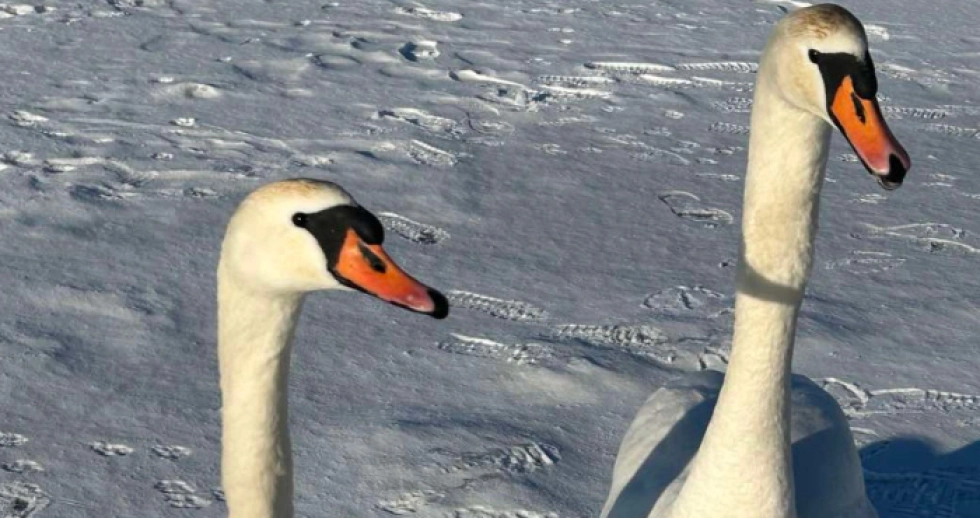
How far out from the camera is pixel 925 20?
9.38 m

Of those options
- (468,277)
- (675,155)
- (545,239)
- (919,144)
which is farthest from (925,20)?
(468,277)

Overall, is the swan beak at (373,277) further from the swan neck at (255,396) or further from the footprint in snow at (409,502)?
the footprint in snow at (409,502)

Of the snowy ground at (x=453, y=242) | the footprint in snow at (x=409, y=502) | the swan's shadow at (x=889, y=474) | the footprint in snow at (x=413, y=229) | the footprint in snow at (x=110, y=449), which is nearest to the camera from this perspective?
the swan's shadow at (x=889, y=474)

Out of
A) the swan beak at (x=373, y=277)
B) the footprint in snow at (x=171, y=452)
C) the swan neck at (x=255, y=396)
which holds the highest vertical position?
the swan beak at (x=373, y=277)

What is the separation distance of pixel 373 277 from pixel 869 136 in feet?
3.21

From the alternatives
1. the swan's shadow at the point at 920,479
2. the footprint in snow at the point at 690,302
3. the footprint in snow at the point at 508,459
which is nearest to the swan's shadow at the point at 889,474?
the swan's shadow at the point at 920,479

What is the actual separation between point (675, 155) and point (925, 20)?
3.31 m

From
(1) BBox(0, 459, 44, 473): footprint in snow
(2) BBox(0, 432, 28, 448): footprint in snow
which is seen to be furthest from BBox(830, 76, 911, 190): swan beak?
(2) BBox(0, 432, 28, 448): footprint in snow

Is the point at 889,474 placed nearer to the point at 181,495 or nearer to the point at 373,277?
the point at 181,495

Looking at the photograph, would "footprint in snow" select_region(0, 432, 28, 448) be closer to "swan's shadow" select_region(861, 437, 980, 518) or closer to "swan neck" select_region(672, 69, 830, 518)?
"swan neck" select_region(672, 69, 830, 518)

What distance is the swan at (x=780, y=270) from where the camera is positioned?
2865 mm

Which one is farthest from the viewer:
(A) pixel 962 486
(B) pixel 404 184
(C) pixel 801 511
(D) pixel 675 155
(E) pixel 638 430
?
(D) pixel 675 155

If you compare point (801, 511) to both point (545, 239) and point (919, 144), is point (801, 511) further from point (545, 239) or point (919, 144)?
point (919, 144)

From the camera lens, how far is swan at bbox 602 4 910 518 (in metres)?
2.87
